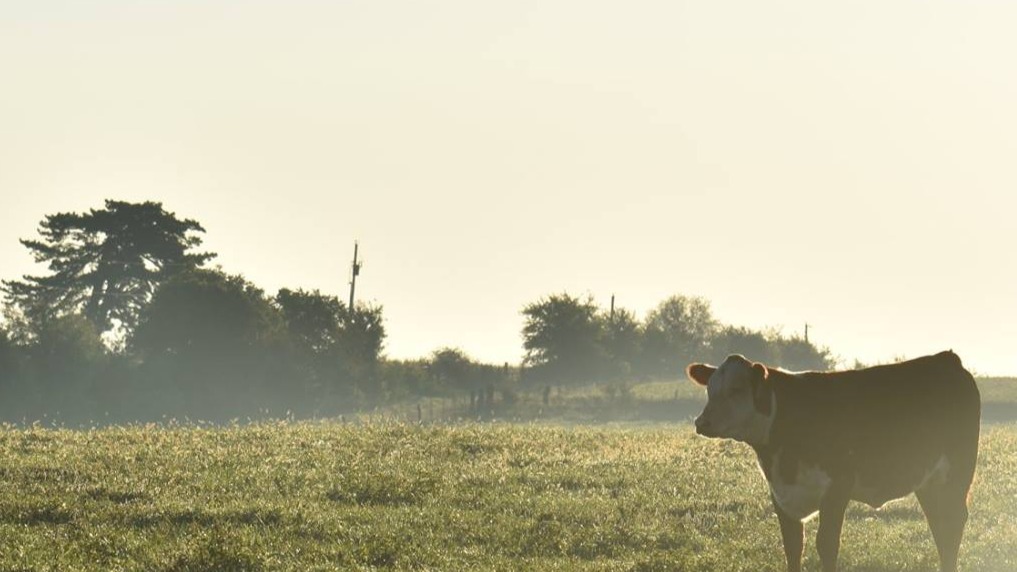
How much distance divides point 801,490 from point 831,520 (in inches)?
19.9

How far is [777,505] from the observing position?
790 inches

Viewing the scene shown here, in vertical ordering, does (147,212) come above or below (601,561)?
above

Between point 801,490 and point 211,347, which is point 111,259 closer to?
point 211,347

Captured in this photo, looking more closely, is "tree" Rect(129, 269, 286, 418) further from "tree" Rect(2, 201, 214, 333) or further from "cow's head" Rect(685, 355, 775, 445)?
"cow's head" Rect(685, 355, 775, 445)

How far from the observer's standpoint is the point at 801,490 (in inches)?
776

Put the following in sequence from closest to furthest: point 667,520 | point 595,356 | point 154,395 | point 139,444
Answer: point 667,520
point 139,444
point 154,395
point 595,356

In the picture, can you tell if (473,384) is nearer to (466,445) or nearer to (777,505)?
(466,445)

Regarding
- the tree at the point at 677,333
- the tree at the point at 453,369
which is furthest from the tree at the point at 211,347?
the tree at the point at 677,333

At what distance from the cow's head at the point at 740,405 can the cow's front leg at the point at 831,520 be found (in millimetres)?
989

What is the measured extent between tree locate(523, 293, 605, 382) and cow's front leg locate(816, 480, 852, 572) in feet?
359

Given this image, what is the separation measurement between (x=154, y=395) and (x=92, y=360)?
4762 millimetres

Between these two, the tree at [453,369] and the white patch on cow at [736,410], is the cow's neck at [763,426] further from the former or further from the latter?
the tree at [453,369]

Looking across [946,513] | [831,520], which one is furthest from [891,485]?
[946,513]

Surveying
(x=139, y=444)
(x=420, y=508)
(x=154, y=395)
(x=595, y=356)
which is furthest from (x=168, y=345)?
(x=420, y=508)
